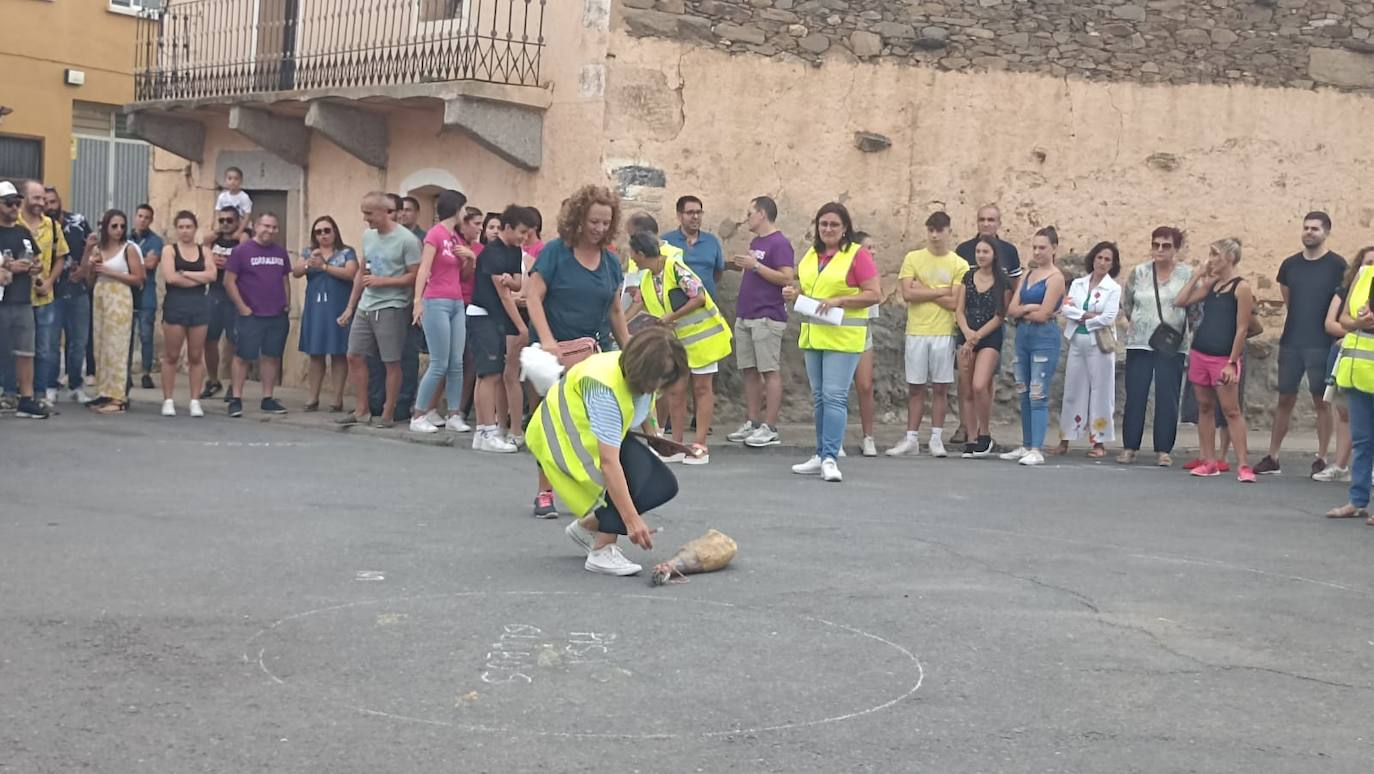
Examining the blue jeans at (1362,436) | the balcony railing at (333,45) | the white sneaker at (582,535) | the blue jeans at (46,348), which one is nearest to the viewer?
the white sneaker at (582,535)

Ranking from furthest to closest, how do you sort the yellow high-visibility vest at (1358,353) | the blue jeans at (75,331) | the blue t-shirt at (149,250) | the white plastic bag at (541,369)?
the blue t-shirt at (149,250) → the blue jeans at (75,331) → the yellow high-visibility vest at (1358,353) → the white plastic bag at (541,369)

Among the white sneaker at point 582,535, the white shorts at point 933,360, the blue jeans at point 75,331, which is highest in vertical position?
the white shorts at point 933,360

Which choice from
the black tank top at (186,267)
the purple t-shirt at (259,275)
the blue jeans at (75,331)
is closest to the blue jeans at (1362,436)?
the purple t-shirt at (259,275)

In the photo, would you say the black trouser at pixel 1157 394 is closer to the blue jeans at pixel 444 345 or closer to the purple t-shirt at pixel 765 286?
the purple t-shirt at pixel 765 286

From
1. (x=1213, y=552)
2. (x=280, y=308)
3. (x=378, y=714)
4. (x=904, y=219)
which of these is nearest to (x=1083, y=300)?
(x=904, y=219)

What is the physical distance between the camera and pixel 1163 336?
44.4ft

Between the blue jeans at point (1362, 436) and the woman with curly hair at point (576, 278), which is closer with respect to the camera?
the woman with curly hair at point (576, 278)

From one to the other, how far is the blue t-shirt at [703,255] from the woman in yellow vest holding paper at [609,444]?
6387 mm

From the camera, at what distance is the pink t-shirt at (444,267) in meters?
13.8

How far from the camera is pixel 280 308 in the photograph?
51.4ft

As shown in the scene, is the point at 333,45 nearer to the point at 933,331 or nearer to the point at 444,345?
the point at 444,345

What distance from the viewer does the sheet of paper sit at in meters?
Answer: 11.8

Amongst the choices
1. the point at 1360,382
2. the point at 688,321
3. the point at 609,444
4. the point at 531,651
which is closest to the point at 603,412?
the point at 609,444

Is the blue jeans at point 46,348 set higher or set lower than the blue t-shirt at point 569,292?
lower
